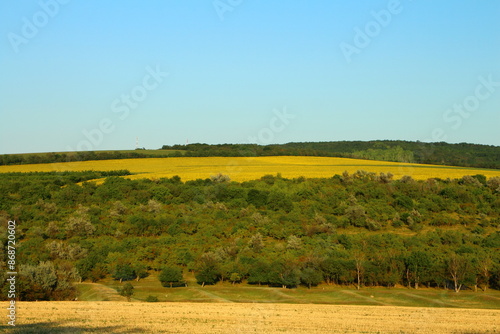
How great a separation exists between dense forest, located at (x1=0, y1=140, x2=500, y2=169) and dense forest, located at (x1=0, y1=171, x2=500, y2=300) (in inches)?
787

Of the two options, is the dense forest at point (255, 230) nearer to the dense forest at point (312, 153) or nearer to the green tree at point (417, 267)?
the green tree at point (417, 267)

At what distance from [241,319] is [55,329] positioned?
10750mm

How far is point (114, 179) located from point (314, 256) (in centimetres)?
4110

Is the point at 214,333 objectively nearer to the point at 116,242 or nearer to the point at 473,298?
the point at 473,298

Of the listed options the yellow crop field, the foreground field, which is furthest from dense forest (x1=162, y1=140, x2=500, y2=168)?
the foreground field

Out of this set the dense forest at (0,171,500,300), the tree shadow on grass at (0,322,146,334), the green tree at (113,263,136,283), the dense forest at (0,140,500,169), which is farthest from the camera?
the dense forest at (0,140,500,169)

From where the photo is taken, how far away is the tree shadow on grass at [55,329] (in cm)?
2311

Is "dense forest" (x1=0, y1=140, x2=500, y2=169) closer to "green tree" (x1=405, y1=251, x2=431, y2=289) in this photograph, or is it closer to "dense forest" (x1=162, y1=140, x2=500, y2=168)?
"dense forest" (x1=162, y1=140, x2=500, y2=168)

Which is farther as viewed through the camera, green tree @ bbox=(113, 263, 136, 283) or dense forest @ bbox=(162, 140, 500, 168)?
dense forest @ bbox=(162, 140, 500, 168)

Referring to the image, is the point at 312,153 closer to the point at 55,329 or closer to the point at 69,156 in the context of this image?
the point at 69,156

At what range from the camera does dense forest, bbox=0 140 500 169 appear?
4441 inches

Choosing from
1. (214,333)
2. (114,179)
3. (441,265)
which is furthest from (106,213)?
(214,333)

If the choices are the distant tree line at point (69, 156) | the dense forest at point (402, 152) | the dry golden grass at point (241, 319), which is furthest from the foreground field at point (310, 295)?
the dense forest at point (402, 152)

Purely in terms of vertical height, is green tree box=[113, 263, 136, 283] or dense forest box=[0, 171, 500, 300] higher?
dense forest box=[0, 171, 500, 300]
